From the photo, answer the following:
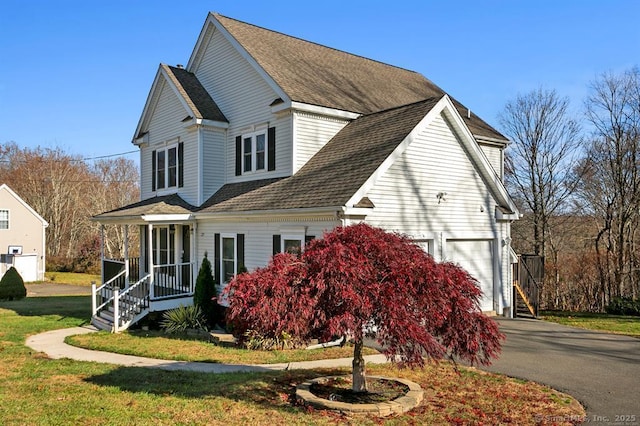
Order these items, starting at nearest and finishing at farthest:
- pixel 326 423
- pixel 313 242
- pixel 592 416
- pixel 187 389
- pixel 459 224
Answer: pixel 326 423, pixel 592 416, pixel 313 242, pixel 187 389, pixel 459 224

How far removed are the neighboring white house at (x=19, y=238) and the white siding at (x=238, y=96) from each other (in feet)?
88.8

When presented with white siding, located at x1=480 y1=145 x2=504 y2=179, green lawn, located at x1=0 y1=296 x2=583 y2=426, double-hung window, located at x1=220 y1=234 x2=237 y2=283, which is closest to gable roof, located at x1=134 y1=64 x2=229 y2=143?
double-hung window, located at x1=220 y1=234 x2=237 y2=283

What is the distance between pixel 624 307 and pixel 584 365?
34.4 ft

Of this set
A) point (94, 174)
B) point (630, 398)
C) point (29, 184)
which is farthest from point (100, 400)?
point (94, 174)

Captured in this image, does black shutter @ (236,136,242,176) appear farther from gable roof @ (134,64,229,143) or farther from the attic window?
the attic window

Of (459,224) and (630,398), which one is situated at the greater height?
(459,224)

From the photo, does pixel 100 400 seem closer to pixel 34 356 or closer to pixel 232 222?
pixel 34 356

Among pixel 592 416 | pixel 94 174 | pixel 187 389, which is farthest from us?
pixel 94 174

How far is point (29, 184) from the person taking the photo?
173 ft

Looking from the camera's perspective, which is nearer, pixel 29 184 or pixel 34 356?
pixel 34 356

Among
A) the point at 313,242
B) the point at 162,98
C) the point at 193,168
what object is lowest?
the point at 313,242

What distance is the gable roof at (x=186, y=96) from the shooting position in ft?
59.3

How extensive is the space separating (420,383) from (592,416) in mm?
2707

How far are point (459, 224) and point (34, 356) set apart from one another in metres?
12.0
